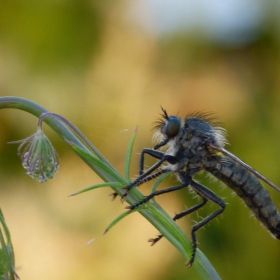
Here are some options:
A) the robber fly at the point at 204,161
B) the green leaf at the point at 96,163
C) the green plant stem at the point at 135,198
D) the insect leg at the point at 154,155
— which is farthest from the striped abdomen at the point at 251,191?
the green leaf at the point at 96,163

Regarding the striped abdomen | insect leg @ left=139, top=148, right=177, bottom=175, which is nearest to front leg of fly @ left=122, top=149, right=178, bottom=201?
insect leg @ left=139, top=148, right=177, bottom=175

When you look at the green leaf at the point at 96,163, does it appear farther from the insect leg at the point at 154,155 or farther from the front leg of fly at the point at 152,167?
the insect leg at the point at 154,155

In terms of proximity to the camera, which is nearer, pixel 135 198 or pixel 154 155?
pixel 135 198

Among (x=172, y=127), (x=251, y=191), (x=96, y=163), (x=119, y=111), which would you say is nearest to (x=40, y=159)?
(x=96, y=163)

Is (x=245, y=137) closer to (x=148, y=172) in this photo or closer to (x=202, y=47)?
(x=202, y=47)

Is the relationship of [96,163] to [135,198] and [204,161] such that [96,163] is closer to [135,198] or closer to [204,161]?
[135,198]
